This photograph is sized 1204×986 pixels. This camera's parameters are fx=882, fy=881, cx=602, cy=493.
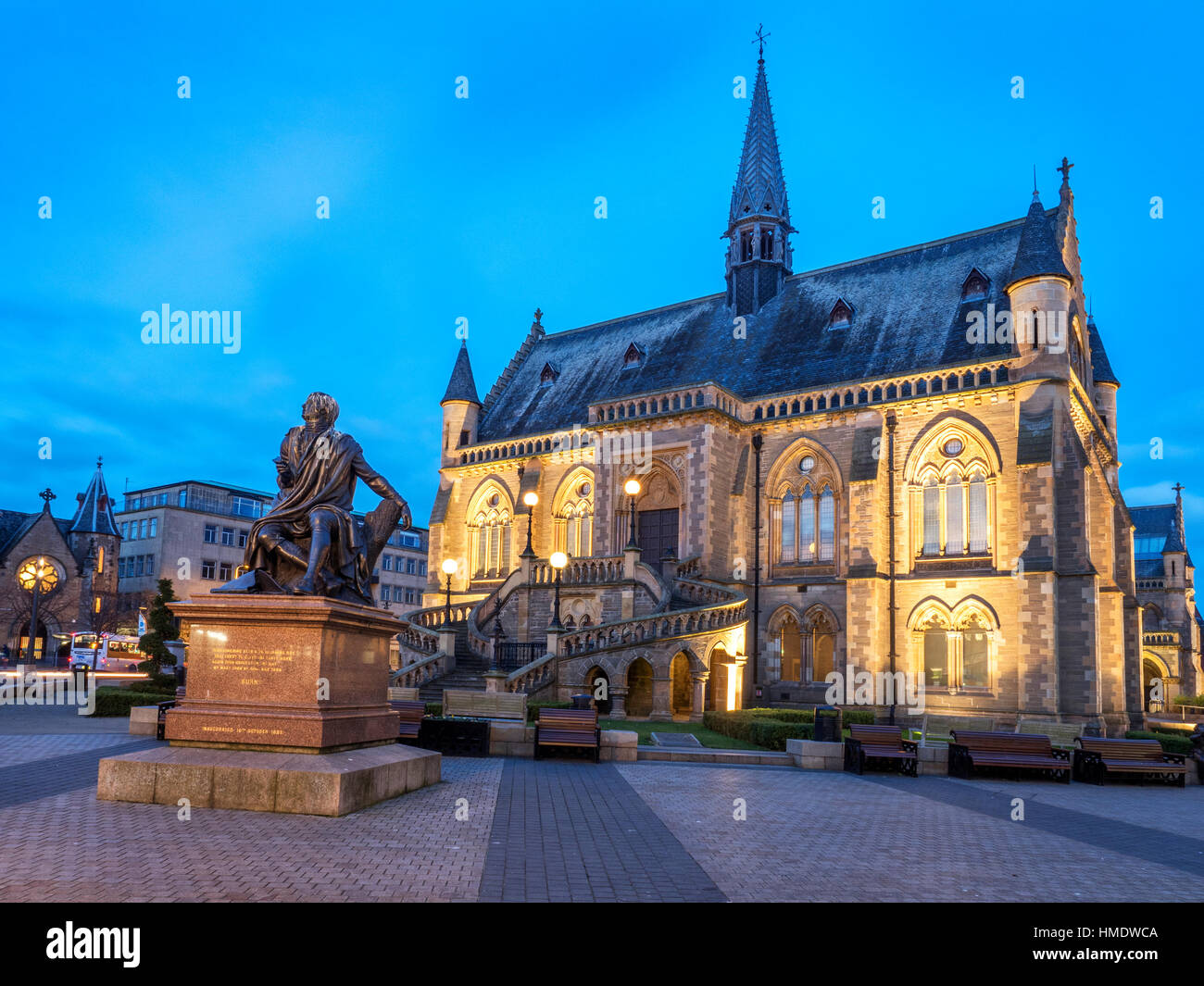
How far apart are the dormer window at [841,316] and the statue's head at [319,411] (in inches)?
1137

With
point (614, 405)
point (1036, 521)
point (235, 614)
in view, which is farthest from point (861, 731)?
point (614, 405)

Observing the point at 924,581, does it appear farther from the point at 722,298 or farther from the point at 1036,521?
the point at 722,298

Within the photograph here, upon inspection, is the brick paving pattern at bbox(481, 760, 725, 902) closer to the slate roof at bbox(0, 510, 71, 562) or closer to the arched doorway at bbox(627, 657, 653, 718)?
the arched doorway at bbox(627, 657, 653, 718)

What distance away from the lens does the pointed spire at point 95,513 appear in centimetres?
6397

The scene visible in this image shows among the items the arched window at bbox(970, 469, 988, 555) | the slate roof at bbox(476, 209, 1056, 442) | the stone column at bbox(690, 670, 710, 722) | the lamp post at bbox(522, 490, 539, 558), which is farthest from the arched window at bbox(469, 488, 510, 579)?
the arched window at bbox(970, 469, 988, 555)

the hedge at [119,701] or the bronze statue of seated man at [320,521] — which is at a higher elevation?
the bronze statue of seated man at [320,521]

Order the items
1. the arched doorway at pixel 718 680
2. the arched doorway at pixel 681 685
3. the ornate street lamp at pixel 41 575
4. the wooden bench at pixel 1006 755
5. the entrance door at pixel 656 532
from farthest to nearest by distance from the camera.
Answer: the ornate street lamp at pixel 41 575 → the entrance door at pixel 656 532 → the arched doorway at pixel 681 685 → the arched doorway at pixel 718 680 → the wooden bench at pixel 1006 755

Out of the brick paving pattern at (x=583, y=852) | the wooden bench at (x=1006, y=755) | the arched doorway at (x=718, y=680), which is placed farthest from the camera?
the arched doorway at (x=718, y=680)

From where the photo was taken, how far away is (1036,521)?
28438 mm

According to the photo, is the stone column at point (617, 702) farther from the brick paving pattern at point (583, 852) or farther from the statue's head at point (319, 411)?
the statue's head at point (319, 411)

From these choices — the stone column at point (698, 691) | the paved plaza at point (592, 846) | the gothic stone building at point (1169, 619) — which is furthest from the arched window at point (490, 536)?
the gothic stone building at point (1169, 619)

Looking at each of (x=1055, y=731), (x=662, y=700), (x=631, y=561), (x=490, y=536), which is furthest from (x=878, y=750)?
(x=490, y=536)

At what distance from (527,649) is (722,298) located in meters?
21.6
